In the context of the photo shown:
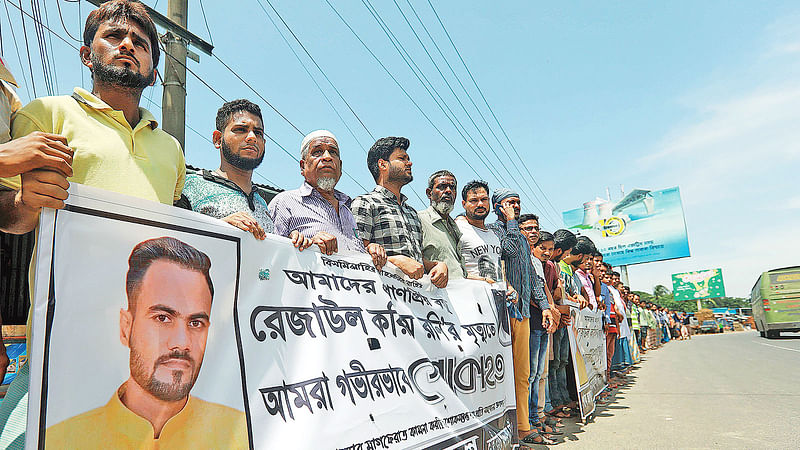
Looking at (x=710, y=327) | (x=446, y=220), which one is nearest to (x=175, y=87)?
(x=446, y=220)

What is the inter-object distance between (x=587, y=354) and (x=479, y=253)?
2691mm

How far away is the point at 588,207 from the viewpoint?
Answer: 126 ft

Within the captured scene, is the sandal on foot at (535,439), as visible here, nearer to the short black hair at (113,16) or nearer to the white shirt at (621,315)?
the short black hair at (113,16)

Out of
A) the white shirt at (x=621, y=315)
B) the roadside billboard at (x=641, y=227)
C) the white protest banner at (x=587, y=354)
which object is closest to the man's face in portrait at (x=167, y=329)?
the white protest banner at (x=587, y=354)

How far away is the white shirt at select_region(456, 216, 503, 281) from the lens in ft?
12.6

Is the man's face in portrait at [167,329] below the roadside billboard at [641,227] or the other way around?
below

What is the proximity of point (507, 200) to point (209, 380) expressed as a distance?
3.19 m

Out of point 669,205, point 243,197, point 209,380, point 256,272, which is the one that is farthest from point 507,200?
point 669,205

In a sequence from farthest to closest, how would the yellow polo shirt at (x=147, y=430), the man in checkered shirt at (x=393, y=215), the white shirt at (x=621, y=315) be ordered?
1. the white shirt at (x=621, y=315)
2. the man in checkered shirt at (x=393, y=215)
3. the yellow polo shirt at (x=147, y=430)

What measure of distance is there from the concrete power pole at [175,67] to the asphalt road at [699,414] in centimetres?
593

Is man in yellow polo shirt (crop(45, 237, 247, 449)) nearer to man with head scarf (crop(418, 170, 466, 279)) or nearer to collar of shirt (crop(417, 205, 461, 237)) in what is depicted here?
man with head scarf (crop(418, 170, 466, 279))

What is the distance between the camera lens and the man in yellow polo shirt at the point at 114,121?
1643 millimetres

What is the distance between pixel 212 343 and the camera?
161 cm

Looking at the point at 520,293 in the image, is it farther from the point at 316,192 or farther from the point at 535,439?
the point at 316,192
